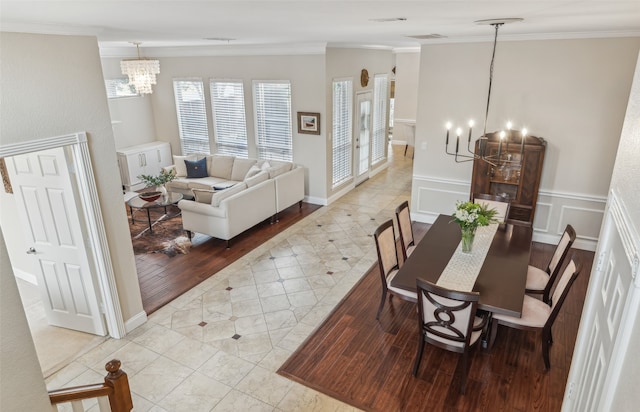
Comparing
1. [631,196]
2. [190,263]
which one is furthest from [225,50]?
[631,196]

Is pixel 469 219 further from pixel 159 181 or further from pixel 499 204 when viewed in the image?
pixel 159 181

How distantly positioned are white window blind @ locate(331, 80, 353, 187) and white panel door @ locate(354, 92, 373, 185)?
0.29 metres

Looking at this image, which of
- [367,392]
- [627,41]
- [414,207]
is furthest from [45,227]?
[627,41]

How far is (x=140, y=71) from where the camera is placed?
723cm

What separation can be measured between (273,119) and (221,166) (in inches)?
58.7

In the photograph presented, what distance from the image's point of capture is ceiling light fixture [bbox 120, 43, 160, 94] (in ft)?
23.5

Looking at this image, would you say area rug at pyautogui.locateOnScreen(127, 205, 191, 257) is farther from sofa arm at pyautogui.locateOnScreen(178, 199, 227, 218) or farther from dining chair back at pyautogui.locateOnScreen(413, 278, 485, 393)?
dining chair back at pyautogui.locateOnScreen(413, 278, 485, 393)

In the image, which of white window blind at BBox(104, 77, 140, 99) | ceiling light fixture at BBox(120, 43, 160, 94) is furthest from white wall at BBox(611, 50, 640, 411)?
white window blind at BBox(104, 77, 140, 99)

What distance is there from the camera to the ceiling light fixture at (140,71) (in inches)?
281

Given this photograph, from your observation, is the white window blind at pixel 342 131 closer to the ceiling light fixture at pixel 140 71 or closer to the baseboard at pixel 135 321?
the ceiling light fixture at pixel 140 71

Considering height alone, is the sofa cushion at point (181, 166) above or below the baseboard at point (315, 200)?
above

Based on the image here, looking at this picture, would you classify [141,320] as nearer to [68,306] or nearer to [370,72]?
[68,306]

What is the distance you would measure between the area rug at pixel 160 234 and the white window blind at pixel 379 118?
16.2 feet

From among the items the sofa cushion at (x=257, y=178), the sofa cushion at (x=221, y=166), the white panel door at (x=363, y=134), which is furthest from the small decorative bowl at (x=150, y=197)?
the white panel door at (x=363, y=134)
